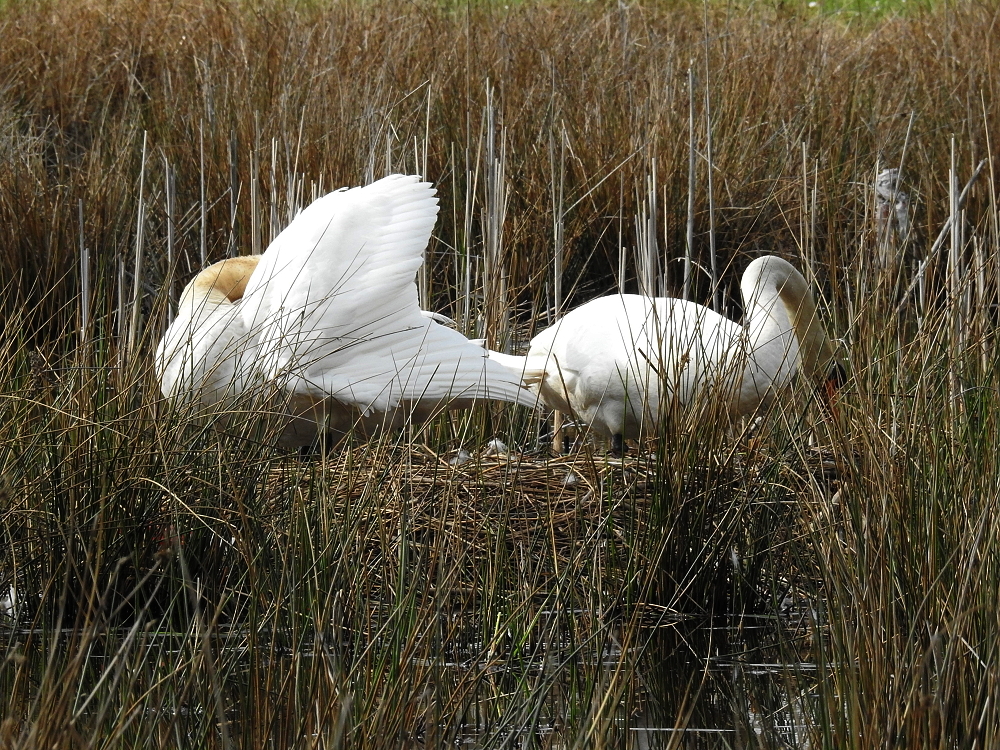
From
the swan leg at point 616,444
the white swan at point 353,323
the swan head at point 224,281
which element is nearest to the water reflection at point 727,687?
the white swan at point 353,323

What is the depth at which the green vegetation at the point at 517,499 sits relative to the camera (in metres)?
2.21

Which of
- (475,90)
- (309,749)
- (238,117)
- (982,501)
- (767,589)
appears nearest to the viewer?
(309,749)

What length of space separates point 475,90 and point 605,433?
2.57 m

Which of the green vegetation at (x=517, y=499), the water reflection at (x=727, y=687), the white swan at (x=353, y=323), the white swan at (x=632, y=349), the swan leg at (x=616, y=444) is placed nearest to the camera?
the green vegetation at (x=517, y=499)

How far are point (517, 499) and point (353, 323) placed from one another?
1147mm

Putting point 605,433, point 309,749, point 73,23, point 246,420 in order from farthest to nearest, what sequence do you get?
point 73,23, point 605,433, point 246,420, point 309,749

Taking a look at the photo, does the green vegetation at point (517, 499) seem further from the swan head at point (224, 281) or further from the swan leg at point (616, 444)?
the swan leg at point (616, 444)

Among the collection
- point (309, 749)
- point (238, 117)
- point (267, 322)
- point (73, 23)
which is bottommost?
point (309, 749)

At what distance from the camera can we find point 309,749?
193 cm

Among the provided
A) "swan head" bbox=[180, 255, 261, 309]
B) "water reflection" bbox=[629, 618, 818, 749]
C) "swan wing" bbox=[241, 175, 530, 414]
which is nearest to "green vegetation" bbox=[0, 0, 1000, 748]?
"water reflection" bbox=[629, 618, 818, 749]

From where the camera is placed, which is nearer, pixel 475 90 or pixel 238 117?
pixel 238 117

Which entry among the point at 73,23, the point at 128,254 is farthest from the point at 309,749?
the point at 73,23

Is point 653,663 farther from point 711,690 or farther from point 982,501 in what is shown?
point 982,501

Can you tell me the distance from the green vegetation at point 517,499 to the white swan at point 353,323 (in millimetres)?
223
